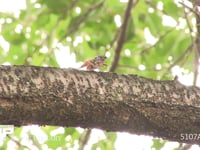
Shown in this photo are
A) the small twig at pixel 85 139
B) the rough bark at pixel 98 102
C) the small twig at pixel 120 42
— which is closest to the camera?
the rough bark at pixel 98 102

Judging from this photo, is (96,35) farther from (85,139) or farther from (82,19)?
(85,139)

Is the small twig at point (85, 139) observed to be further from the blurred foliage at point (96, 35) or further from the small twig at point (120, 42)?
the small twig at point (120, 42)

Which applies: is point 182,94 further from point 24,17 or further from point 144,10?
point 24,17

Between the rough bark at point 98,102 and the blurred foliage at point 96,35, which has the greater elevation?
the blurred foliage at point 96,35

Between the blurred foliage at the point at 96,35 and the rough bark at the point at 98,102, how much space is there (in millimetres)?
1080

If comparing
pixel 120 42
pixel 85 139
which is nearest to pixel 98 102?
pixel 85 139

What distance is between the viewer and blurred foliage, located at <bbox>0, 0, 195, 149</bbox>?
2445mm

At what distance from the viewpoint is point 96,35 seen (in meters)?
2.57

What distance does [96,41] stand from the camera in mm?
2543

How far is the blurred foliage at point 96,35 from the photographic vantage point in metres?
2.45

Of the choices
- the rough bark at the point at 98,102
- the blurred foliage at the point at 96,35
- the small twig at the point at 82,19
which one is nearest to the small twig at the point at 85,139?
the blurred foliage at the point at 96,35

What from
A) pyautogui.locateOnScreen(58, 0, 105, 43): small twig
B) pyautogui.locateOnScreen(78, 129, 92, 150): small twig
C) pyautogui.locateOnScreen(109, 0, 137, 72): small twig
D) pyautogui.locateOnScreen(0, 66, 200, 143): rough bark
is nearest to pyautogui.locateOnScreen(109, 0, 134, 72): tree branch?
pyautogui.locateOnScreen(109, 0, 137, 72): small twig

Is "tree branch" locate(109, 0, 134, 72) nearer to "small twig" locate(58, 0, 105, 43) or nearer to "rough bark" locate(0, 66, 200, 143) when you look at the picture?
"small twig" locate(58, 0, 105, 43)

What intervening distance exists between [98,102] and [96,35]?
1371mm
